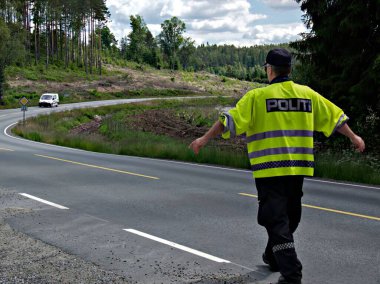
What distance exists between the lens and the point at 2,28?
5756 cm

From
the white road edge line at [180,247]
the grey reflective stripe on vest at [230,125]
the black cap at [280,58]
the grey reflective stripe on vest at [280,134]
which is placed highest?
the black cap at [280,58]

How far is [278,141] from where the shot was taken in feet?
14.3

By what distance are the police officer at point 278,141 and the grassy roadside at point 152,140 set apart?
8.59 metres

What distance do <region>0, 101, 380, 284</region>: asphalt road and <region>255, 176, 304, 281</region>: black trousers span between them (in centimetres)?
68

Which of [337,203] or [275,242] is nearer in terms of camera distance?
[275,242]

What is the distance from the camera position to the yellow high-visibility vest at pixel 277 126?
4309mm

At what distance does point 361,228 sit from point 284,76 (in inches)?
142

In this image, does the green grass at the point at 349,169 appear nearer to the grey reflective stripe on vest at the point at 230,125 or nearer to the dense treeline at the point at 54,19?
the grey reflective stripe on vest at the point at 230,125

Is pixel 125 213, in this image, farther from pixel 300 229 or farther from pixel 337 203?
pixel 337 203

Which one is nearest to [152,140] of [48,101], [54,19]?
[48,101]

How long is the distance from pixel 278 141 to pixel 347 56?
14.8 metres

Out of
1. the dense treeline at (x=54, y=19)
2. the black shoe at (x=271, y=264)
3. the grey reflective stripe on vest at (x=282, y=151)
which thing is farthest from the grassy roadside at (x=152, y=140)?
the dense treeline at (x=54, y=19)

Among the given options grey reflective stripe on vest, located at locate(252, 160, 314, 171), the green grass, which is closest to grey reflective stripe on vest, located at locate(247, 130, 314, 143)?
grey reflective stripe on vest, located at locate(252, 160, 314, 171)

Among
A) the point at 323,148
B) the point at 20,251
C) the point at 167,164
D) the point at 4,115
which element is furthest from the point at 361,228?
the point at 4,115
